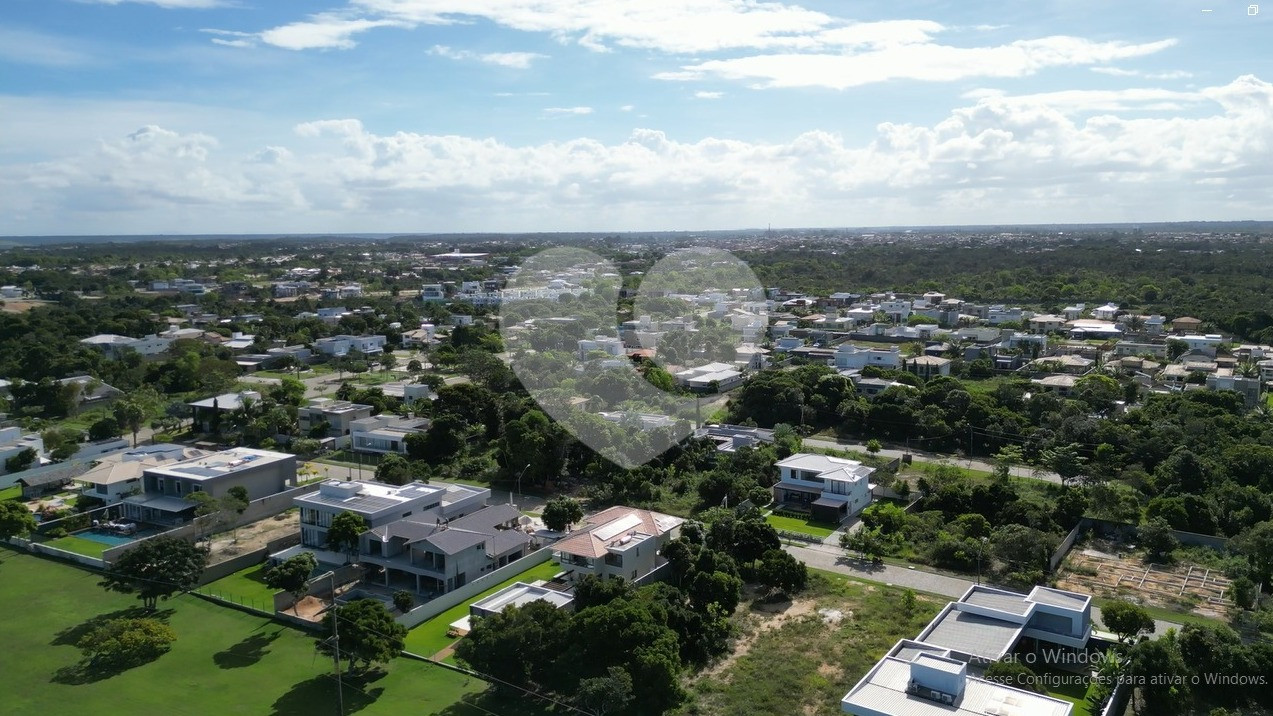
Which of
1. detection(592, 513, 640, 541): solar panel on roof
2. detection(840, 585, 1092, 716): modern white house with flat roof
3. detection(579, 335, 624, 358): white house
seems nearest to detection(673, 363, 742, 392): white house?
detection(579, 335, 624, 358): white house

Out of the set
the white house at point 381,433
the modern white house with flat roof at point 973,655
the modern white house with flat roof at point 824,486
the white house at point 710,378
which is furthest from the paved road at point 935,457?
the white house at point 381,433

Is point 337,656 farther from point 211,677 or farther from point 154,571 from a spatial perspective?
point 154,571

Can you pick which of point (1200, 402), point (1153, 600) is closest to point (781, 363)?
point (1200, 402)

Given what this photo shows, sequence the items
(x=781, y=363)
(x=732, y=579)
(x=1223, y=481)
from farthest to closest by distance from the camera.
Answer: (x=781, y=363) → (x=1223, y=481) → (x=732, y=579)

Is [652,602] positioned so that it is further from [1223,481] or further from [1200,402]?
[1200,402]

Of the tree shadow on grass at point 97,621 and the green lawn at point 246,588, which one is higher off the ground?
the tree shadow on grass at point 97,621

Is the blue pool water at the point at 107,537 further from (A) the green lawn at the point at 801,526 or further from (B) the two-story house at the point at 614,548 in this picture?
(A) the green lawn at the point at 801,526

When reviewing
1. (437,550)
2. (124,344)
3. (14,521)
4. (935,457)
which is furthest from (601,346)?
(14,521)
